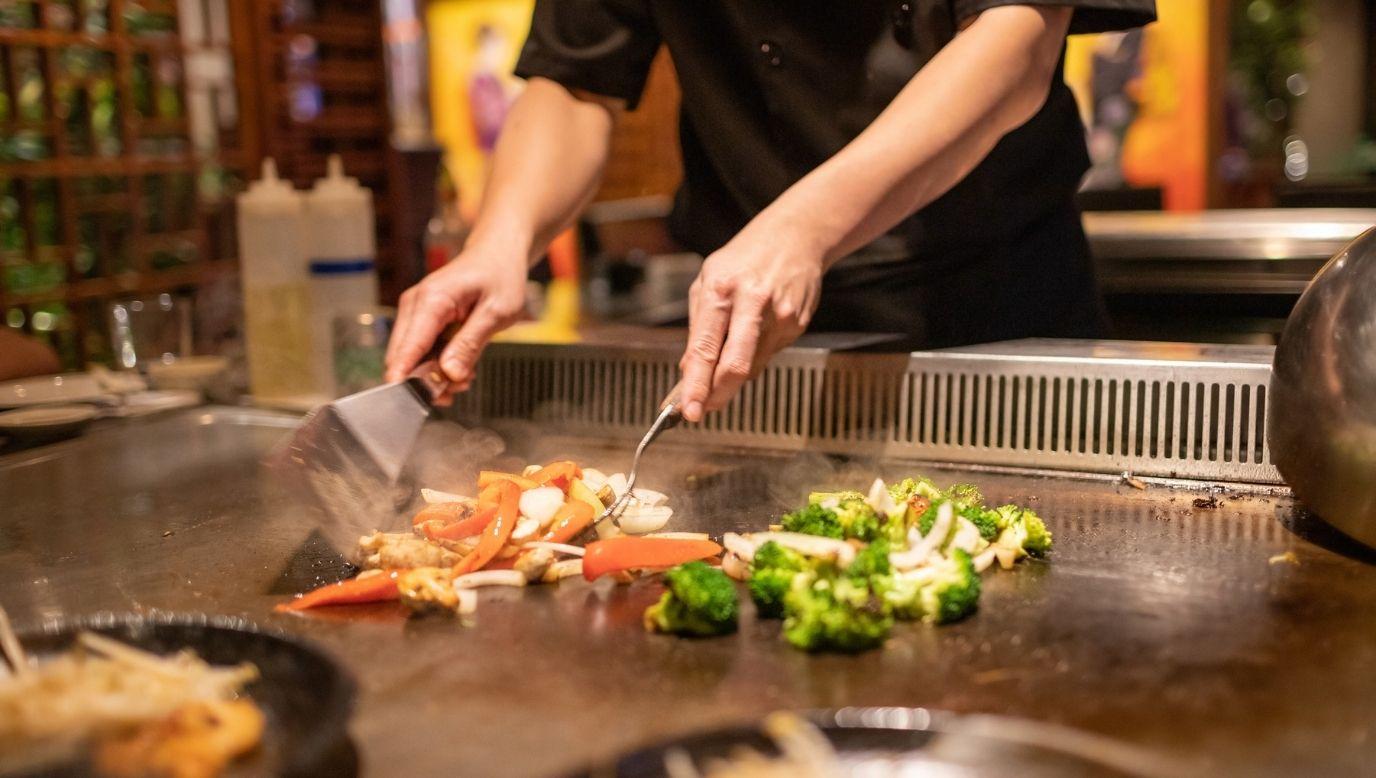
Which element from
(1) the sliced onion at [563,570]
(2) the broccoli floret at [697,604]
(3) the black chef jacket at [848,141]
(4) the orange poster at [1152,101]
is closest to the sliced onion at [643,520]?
(1) the sliced onion at [563,570]

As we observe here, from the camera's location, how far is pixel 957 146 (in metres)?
1.83

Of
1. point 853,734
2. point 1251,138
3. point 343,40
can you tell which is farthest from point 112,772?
point 1251,138

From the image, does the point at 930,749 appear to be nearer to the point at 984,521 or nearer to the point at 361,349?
the point at 984,521

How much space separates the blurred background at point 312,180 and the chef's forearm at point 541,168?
31 centimetres

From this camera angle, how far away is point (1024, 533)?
5.02 feet

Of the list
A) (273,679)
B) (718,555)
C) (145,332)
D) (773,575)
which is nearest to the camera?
(273,679)

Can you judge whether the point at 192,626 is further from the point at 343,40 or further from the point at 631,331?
the point at 343,40

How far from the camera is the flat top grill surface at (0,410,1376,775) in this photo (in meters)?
1.07

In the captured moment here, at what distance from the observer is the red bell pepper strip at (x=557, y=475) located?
1728 mm

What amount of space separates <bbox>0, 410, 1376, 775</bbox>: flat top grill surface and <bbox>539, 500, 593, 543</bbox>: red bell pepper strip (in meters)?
0.12

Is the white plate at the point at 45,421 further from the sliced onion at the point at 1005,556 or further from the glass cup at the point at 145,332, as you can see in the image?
the sliced onion at the point at 1005,556

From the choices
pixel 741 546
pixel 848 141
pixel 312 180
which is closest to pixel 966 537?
pixel 741 546

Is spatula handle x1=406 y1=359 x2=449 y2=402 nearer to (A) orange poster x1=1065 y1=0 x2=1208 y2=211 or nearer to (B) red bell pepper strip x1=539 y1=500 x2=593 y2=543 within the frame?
(B) red bell pepper strip x1=539 y1=500 x2=593 y2=543

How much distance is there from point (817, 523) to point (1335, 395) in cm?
65
